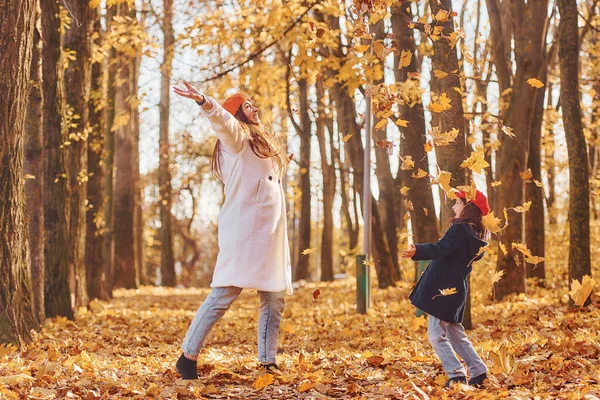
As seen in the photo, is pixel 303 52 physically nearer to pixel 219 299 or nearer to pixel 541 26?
pixel 541 26

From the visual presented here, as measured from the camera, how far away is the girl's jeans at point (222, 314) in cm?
603

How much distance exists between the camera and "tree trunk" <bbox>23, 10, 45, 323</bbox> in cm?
923

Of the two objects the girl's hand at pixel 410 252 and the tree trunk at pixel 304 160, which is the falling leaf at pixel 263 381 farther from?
the tree trunk at pixel 304 160

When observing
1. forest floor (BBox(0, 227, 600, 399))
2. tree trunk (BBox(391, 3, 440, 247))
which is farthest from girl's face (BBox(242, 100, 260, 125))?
tree trunk (BBox(391, 3, 440, 247))

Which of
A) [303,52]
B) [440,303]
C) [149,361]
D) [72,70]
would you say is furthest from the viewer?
[303,52]

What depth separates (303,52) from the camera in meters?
12.9

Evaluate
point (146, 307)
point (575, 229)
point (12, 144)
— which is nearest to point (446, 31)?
point (575, 229)

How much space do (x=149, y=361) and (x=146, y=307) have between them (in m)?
8.12

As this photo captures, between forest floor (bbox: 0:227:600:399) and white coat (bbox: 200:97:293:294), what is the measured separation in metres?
0.61

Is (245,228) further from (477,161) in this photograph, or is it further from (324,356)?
(324,356)

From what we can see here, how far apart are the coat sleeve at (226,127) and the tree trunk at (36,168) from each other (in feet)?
13.1

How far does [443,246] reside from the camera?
5.51 meters

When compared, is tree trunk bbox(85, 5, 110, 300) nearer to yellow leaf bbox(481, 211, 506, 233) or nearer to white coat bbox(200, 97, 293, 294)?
white coat bbox(200, 97, 293, 294)

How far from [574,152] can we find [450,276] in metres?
4.85
